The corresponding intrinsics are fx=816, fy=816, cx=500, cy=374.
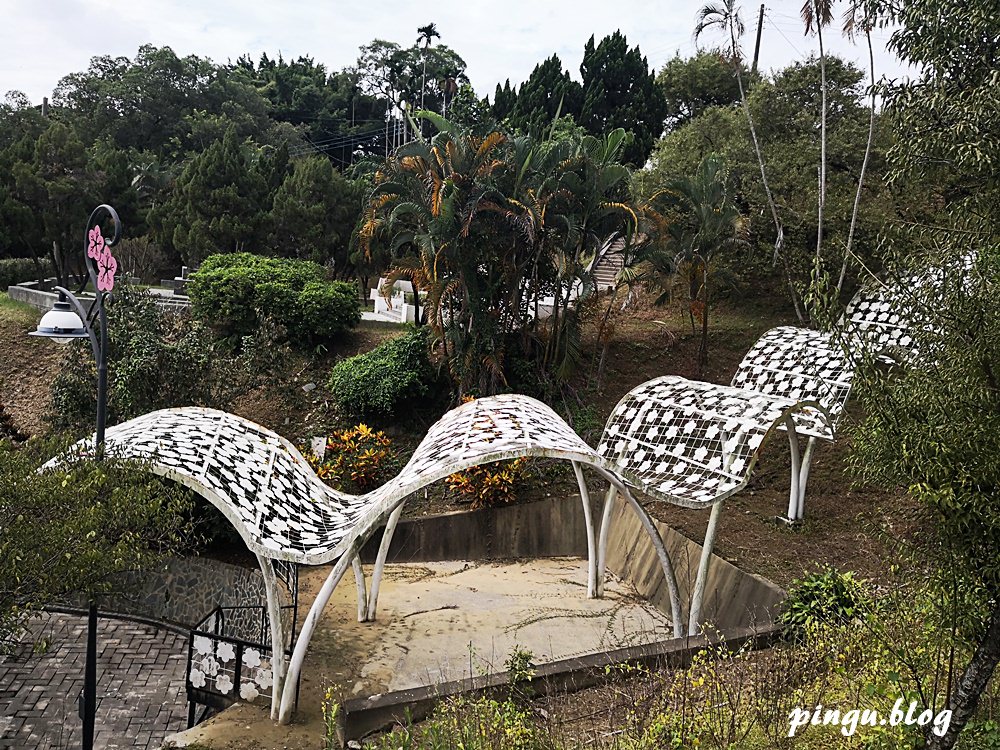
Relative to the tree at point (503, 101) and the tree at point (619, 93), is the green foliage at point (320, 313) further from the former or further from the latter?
the tree at point (503, 101)

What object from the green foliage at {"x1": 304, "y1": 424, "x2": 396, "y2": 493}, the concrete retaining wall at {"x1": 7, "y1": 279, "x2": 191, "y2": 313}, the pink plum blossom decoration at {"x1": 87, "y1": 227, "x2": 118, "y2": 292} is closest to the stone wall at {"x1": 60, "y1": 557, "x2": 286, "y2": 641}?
the green foliage at {"x1": 304, "y1": 424, "x2": 396, "y2": 493}

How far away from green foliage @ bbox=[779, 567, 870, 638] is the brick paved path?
5634mm

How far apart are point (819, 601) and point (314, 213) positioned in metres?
19.6

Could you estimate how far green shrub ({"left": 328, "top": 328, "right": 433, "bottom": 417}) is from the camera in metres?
14.4

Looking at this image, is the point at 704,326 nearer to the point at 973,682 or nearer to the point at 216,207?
the point at 973,682

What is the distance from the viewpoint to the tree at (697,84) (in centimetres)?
2611

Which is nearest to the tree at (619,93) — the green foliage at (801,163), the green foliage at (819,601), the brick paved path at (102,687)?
the green foliage at (801,163)

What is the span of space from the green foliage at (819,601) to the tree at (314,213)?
18.5 meters

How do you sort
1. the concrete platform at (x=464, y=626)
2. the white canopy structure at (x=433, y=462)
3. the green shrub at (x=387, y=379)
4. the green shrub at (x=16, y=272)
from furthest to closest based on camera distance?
the green shrub at (x=16, y=272)
the green shrub at (x=387, y=379)
the concrete platform at (x=464, y=626)
the white canopy structure at (x=433, y=462)

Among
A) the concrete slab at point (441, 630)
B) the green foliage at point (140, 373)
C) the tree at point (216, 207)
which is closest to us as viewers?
the concrete slab at point (441, 630)

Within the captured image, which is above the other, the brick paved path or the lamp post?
the lamp post

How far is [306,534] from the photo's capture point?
293 inches

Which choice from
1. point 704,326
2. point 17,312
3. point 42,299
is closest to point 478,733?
point 704,326

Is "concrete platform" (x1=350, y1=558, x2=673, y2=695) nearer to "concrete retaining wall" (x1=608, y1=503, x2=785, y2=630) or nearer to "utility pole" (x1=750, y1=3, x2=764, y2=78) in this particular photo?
"concrete retaining wall" (x1=608, y1=503, x2=785, y2=630)
